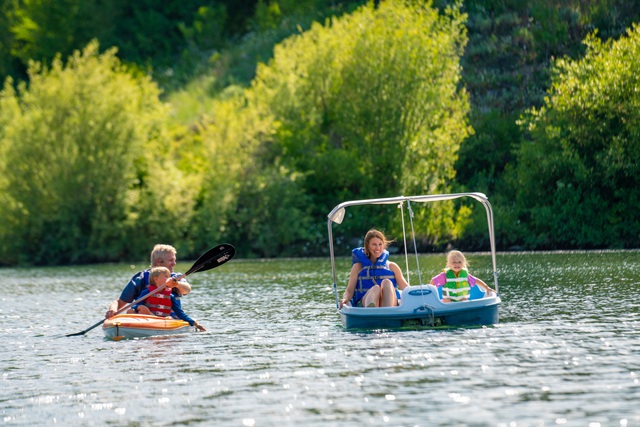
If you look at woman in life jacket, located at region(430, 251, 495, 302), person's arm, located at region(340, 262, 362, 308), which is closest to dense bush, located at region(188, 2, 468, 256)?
woman in life jacket, located at region(430, 251, 495, 302)

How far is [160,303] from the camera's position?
934 inches

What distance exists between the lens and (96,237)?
58.3 m

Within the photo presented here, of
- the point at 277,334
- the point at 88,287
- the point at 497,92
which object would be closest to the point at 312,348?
the point at 277,334

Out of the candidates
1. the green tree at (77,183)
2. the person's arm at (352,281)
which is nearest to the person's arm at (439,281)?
the person's arm at (352,281)

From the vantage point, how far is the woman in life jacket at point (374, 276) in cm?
2283

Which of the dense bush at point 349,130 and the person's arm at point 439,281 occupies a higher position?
the dense bush at point 349,130

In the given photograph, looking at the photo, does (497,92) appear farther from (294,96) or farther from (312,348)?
(312,348)

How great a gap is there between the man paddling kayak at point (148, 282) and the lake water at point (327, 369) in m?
0.83

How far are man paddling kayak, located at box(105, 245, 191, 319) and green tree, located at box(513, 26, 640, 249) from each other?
30.9 metres

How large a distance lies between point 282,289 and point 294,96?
1014 inches

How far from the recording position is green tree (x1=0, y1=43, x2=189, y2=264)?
191 feet

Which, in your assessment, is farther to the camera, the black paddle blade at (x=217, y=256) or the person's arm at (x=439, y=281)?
the black paddle blade at (x=217, y=256)

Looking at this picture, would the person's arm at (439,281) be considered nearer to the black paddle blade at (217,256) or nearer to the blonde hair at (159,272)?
the black paddle blade at (217,256)

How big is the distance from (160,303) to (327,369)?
6257 millimetres
